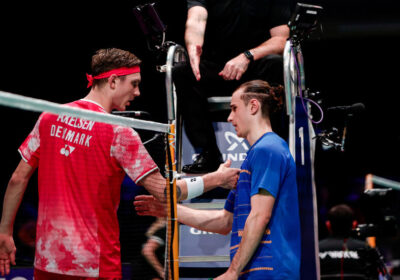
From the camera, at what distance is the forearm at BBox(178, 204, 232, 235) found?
351 centimetres

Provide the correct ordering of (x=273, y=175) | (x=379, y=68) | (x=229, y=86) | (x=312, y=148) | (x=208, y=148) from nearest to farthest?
(x=273, y=175) → (x=312, y=148) → (x=208, y=148) → (x=229, y=86) → (x=379, y=68)

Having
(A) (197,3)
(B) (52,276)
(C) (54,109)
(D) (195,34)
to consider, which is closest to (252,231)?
(B) (52,276)

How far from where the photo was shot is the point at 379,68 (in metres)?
10.1

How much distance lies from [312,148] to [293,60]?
712 millimetres

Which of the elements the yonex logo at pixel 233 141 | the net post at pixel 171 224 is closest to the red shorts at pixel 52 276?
the net post at pixel 171 224

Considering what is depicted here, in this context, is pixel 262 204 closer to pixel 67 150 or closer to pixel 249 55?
pixel 67 150

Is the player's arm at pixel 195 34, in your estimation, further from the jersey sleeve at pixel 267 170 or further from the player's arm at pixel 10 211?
the player's arm at pixel 10 211

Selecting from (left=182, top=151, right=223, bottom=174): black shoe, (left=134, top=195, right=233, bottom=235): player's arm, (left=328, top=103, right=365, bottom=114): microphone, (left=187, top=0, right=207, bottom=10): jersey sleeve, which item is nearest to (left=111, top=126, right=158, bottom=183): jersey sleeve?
(left=134, top=195, right=233, bottom=235): player's arm

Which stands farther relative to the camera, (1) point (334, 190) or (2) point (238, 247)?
(1) point (334, 190)

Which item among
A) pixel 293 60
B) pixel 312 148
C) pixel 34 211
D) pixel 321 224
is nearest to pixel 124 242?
pixel 312 148

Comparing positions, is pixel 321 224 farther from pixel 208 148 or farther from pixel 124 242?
pixel 124 242

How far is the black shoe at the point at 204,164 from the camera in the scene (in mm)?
3910

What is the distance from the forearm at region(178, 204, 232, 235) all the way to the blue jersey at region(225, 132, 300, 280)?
1.42ft

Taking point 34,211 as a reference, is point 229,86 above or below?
above
